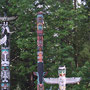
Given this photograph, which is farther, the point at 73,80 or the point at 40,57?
the point at 40,57

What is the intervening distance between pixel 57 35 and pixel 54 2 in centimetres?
252

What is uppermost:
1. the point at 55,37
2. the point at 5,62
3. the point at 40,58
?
the point at 55,37

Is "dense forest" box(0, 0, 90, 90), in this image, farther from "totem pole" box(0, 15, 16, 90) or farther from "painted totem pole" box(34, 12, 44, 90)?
"painted totem pole" box(34, 12, 44, 90)

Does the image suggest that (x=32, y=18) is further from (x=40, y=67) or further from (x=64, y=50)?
(x=40, y=67)

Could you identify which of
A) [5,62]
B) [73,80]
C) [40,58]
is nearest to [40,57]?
[40,58]

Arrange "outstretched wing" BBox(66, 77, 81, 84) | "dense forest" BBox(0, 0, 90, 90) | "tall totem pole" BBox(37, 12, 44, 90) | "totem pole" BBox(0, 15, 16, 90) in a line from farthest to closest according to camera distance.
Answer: "dense forest" BBox(0, 0, 90, 90)
"totem pole" BBox(0, 15, 16, 90)
"tall totem pole" BBox(37, 12, 44, 90)
"outstretched wing" BBox(66, 77, 81, 84)

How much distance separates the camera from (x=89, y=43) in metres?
18.1

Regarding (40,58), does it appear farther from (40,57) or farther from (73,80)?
(73,80)

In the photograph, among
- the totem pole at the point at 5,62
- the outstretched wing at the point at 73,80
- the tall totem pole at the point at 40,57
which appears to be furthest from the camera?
the totem pole at the point at 5,62

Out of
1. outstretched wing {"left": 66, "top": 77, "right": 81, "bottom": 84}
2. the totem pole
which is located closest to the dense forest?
the totem pole

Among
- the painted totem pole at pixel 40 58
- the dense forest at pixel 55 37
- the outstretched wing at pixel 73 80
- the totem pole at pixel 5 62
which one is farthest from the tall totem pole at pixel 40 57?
the dense forest at pixel 55 37

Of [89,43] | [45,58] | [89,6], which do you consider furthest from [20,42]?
[89,6]

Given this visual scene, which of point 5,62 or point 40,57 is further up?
point 40,57

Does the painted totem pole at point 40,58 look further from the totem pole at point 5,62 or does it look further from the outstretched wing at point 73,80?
the totem pole at point 5,62
